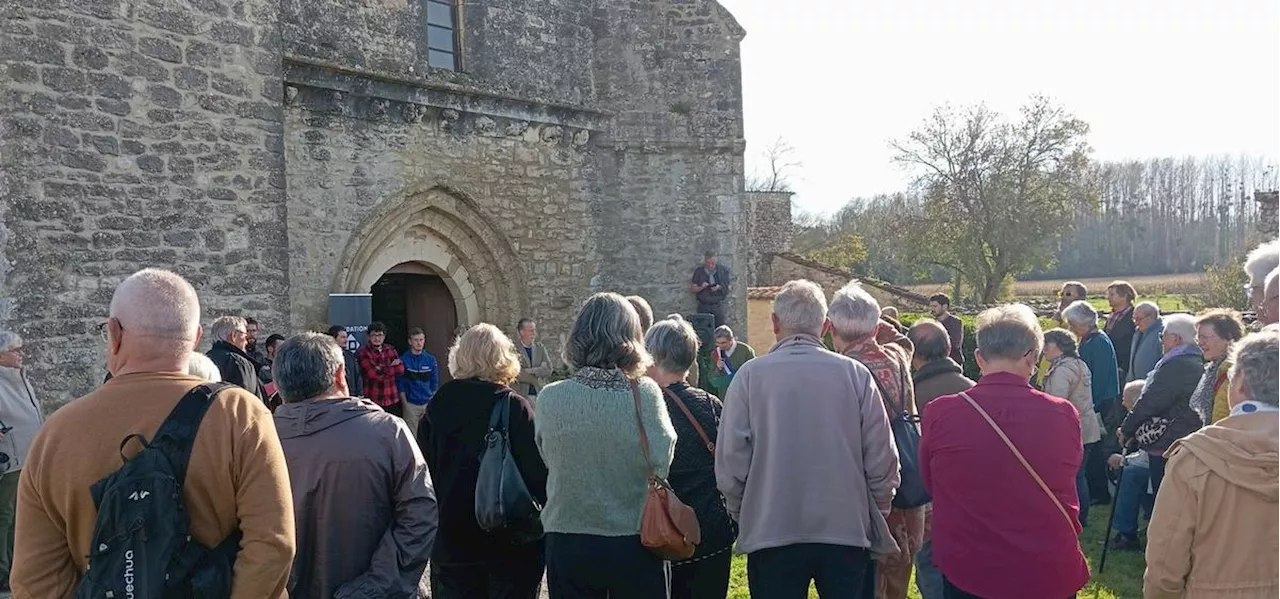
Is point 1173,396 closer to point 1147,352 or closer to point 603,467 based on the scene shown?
point 1147,352

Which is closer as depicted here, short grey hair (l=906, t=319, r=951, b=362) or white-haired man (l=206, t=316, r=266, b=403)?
short grey hair (l=906, t=319, r=951, b=362)

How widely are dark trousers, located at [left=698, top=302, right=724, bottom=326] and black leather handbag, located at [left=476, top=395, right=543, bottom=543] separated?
7.87 meters

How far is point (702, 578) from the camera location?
3650 mm

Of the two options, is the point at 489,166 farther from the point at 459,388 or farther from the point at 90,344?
the point at 459,388

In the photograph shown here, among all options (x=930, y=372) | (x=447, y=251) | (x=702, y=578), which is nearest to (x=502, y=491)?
(x=702, y=578)

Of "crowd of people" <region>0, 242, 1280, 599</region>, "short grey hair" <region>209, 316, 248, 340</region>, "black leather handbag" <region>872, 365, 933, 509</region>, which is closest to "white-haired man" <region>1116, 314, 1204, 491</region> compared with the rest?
"crowd of people" <region>0, 242, 1280, 599</region>

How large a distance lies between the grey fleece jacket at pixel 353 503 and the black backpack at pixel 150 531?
79 cm

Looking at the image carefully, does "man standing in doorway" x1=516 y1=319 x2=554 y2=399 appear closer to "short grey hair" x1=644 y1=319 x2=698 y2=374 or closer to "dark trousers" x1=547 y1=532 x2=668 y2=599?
"short grey hair" x1=644 y1=319 x2=698 y2=374

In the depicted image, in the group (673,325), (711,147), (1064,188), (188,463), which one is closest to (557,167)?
(711,147)

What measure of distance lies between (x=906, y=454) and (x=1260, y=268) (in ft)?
6.77

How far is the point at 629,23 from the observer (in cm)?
1106

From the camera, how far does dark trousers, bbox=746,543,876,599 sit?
10.8 ft

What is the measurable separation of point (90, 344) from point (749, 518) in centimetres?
491

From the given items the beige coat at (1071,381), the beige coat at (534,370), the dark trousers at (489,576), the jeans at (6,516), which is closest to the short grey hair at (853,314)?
the dark trousers at (489,576)
